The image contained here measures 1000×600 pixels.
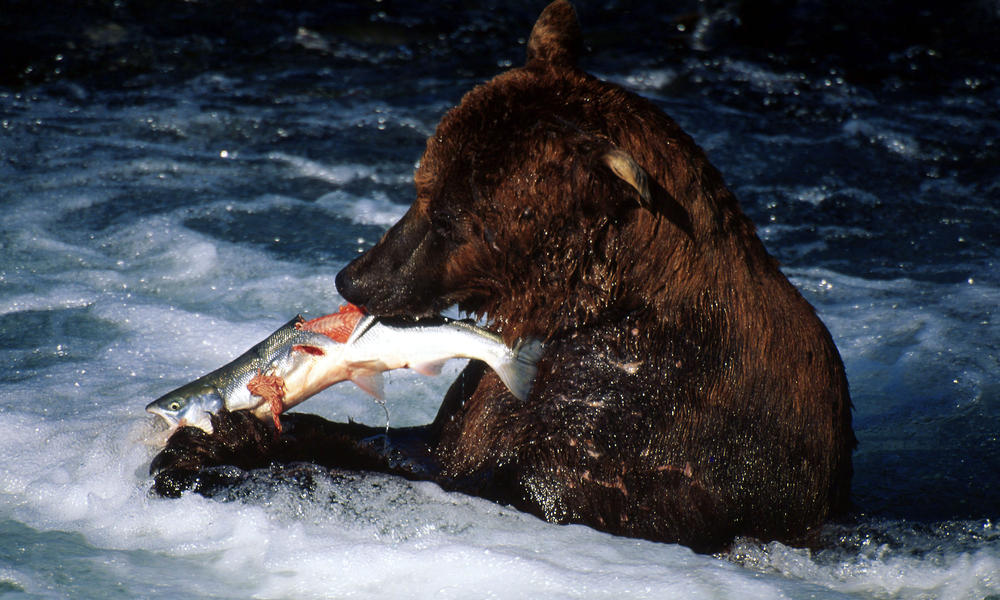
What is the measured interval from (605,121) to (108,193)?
5.96m

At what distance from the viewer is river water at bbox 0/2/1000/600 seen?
3422 millimetres

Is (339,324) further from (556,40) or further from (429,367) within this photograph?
(556,40)

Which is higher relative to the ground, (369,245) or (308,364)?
(308,364)

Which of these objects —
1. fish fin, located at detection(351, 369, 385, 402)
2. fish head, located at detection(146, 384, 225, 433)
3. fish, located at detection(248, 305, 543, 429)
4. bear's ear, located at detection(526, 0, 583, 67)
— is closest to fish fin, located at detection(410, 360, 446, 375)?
fish, located at detection(248, 305, 543, 429)

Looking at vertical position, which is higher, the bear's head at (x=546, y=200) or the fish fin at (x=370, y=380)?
the bear's head at (x=546, y=200)

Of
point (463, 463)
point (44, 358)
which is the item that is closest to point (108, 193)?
point (44, 358)

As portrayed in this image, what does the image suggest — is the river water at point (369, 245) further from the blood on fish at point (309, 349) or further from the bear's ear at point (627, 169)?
the bear's ear at point (627, 169)

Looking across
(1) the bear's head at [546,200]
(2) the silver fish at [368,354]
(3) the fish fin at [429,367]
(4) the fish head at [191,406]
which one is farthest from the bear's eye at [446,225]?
(4) the fish head at [191,406]

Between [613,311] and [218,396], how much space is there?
1457mm

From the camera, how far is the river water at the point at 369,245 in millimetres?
3422

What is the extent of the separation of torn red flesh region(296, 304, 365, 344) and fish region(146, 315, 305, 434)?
0.21 feet

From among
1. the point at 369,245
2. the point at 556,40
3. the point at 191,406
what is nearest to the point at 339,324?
the point at 191,406

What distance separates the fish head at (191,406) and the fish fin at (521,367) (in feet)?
3.54

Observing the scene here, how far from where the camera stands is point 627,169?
9.09 ft
